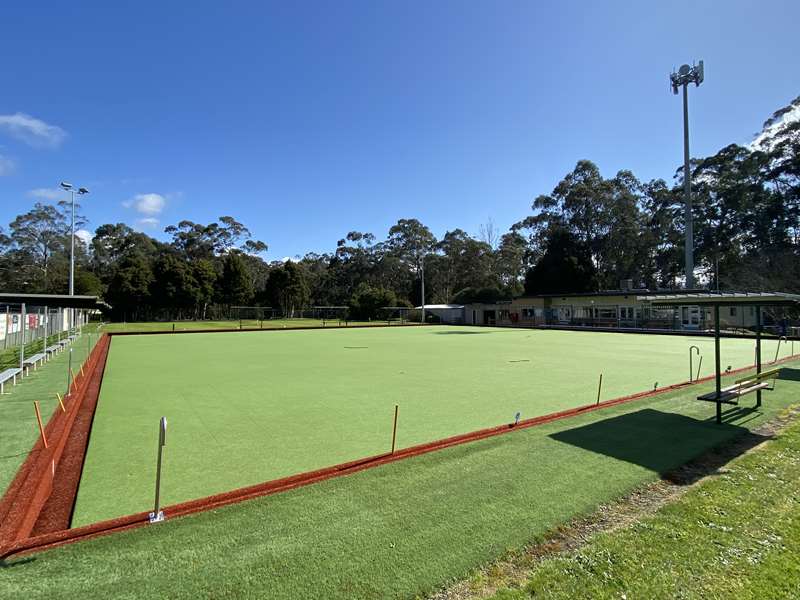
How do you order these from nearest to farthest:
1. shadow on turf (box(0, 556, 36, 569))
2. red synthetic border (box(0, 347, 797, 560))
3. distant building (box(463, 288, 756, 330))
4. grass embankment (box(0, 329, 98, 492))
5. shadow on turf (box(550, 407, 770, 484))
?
shadow on turf (box(0, 556, 36, 569))
red synthetic border (box(0, 347, 797, 560))
shadow on turf (box(550, 407, 770, 484))
grass embankment (box(0, 329, 98, 492))
distant building (box(463, 288, 756, 330))

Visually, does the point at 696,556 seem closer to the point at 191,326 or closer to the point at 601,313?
the point at 601,313

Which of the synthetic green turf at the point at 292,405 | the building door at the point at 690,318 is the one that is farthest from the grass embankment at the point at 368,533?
the building door at the point at 690,318

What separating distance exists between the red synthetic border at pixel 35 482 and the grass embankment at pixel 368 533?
33.5 inches

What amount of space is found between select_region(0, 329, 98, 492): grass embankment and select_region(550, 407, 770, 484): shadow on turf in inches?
254

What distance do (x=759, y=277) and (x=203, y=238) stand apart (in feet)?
255

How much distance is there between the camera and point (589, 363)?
14.4m

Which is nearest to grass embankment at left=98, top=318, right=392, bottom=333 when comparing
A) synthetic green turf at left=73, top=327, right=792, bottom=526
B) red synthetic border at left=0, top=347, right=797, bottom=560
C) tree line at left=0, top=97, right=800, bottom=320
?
tree line at left=0, top=97, right=800, bottom=320

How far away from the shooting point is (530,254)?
69.1m

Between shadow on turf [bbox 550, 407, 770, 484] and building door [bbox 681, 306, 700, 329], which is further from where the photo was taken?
building door [bbox 681, 306, 700, 329]

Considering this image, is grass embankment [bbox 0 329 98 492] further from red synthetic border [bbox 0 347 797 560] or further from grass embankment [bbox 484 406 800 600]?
grass embankment [bbox 484 406 800 600]

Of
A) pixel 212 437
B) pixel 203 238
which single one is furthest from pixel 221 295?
pixel 212 437

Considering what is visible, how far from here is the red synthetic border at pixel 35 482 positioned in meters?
3.56

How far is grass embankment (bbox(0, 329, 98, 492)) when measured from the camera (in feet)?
17.0

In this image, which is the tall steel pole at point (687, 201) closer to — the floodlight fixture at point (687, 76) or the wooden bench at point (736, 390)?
the floodlight fixture at point (687, 76)
